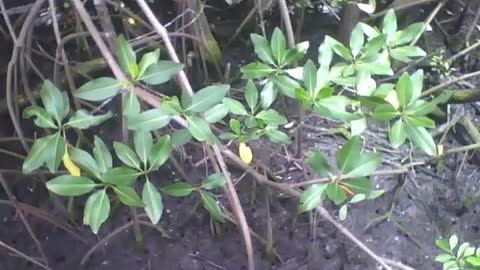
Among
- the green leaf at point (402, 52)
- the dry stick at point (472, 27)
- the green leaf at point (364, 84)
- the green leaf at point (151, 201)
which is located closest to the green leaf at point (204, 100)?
the green leaf at point (151, 201)

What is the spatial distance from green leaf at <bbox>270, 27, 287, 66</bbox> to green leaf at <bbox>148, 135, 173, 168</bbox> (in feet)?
0.76

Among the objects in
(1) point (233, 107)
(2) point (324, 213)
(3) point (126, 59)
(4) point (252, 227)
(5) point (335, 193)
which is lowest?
(4) point (252, 227)

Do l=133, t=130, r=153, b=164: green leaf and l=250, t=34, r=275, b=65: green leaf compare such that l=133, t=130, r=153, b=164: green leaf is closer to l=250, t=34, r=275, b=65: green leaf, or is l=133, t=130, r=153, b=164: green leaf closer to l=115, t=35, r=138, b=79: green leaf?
l=115, t=35, r=138, b=79: green leaf

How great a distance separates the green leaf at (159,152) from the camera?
1.04 m

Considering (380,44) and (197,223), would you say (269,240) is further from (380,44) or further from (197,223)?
(380,44)

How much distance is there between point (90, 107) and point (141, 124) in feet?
1.99

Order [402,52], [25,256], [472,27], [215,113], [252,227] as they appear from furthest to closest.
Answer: [472,27] < [252,227] < [25,256] < [402,52] < [215,113]

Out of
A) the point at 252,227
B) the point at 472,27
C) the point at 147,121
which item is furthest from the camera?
the point at 472,27

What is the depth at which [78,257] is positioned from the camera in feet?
5.34

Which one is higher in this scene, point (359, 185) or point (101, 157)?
point (101, 157)

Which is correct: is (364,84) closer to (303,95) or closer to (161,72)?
(303,95)

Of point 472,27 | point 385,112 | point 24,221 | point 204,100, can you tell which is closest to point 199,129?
point 204,100

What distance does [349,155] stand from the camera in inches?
42.4

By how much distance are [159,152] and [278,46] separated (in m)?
0.26
